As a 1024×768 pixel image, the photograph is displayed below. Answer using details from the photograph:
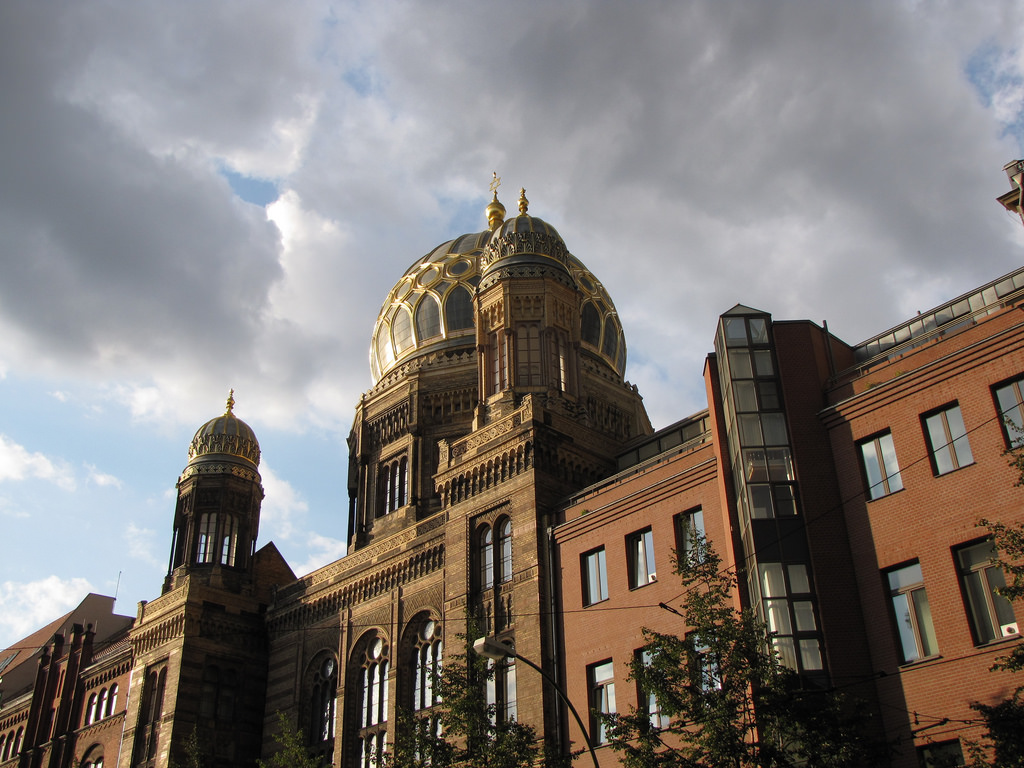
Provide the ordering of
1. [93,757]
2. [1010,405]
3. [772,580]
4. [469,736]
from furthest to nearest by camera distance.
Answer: [93,757]
[469,736]
[772,580]
[1010,405]

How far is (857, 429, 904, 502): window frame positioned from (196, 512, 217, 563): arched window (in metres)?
32.7

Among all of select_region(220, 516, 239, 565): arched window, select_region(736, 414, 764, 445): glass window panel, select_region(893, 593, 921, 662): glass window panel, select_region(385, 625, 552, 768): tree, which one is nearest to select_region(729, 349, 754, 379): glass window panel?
select_region(736, 414, 764, 445): glass window panel

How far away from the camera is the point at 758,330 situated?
82.5 ft

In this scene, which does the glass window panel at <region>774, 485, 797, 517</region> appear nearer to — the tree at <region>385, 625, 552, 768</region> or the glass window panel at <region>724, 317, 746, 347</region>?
the glass window panel at <region>724, 317, 746, 347</region>

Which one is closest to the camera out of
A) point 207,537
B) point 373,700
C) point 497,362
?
point 373,700

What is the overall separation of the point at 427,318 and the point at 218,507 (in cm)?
1289

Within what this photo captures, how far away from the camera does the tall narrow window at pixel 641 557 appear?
89.0 feet

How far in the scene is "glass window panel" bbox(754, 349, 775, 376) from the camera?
24.6m

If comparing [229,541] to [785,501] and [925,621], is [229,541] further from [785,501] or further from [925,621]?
[925,621]

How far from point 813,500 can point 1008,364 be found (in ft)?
15.4

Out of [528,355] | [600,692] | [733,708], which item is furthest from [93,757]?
[733,708]

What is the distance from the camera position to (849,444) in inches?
915

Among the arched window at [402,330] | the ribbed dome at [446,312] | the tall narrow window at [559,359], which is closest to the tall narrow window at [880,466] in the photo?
the tall narrow window at [559,359]

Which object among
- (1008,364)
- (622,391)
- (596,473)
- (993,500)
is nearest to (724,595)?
(993,500)
